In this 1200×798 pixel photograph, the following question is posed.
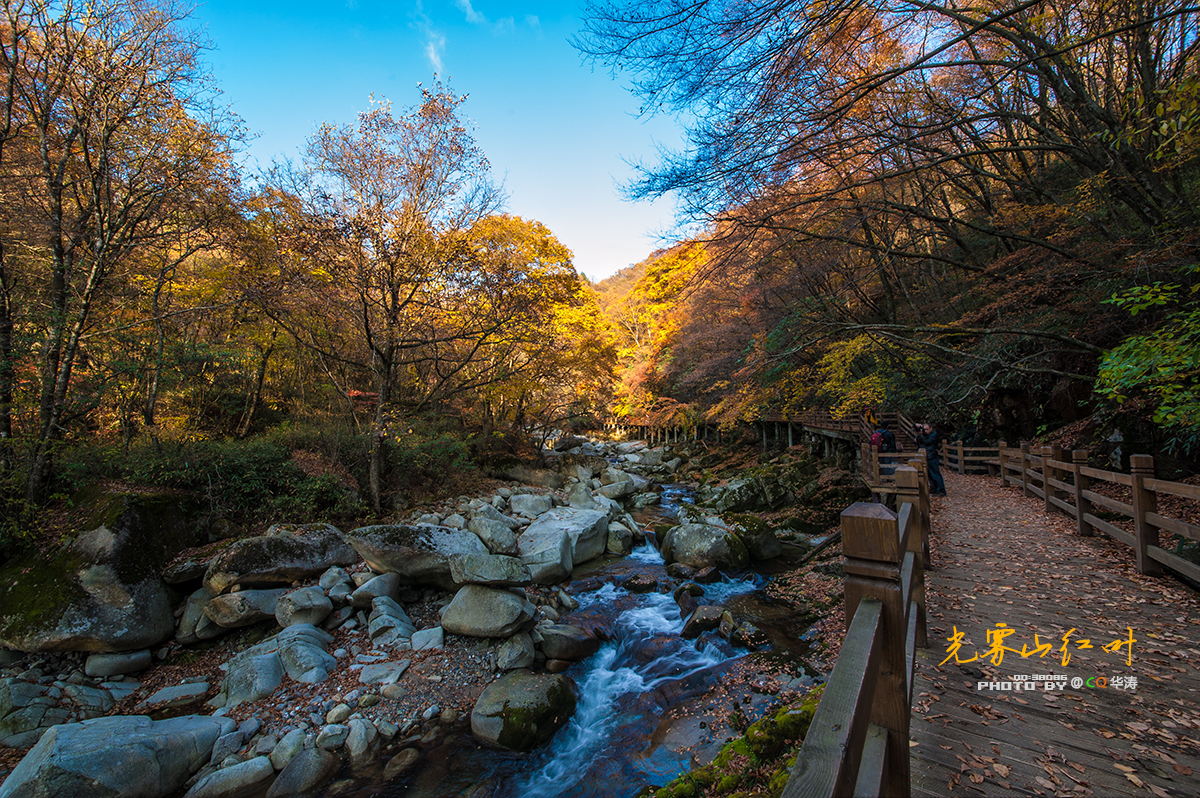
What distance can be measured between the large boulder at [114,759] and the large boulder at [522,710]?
8.72 feet

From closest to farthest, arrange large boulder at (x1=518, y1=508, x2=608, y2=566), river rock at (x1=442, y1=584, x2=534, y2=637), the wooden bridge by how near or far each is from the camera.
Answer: the wooden bridge → river rock at (x1=442, y1=584, x2=534, y2=637) → large boulder at (x1=518, y1=508, x2=608, y2=566)

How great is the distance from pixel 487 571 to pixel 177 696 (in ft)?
12.0

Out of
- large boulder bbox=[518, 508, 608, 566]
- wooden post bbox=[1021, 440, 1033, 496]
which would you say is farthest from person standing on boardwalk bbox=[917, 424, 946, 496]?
large boulder bbox=[518, 508, 608, 566]

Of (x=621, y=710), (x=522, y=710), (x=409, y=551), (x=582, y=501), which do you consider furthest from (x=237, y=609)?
(x=582, y=501)

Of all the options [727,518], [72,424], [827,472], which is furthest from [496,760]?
[827,472]

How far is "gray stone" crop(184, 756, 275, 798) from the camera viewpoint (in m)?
4.11

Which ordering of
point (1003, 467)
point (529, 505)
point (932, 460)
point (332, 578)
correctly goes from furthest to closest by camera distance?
point (529, 505) < point (1003, 467) < point (932, 460) < point (332, 578)

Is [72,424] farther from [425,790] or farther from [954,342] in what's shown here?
[954,342]

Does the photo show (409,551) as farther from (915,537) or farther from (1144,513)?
(1144,513)

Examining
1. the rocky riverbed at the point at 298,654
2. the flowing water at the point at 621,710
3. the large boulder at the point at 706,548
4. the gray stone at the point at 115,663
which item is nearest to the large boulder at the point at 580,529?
the rocky riverbed at the point at 298,654

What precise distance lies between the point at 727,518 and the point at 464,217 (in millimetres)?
9667

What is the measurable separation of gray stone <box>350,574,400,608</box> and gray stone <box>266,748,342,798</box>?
98.0 inches

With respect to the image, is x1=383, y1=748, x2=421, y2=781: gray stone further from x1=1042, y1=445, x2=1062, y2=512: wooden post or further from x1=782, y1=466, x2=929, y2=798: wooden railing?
x1=1042, y1=445, x2=1062, y2=512: wooden post

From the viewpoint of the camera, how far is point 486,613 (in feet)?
20.9
